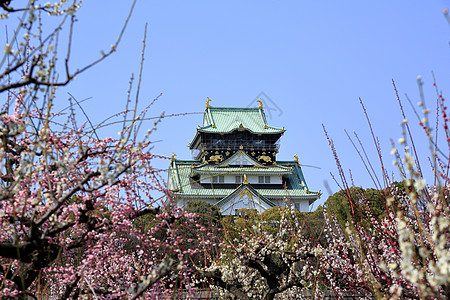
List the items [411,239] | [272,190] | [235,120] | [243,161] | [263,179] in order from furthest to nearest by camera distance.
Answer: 1. [235,120]
2. [263,179]
3. [243,161]
4. [272,190]
5. [411,239]

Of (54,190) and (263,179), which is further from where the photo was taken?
(263,179)

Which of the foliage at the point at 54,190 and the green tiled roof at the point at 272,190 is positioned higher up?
the green tiled roof at the point at 272,190

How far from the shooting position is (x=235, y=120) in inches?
1519

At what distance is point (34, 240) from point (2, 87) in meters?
1.01

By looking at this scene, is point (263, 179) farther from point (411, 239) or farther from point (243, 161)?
point (411, 239)

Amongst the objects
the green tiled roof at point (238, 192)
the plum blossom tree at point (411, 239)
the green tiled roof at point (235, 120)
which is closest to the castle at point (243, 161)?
the green tiled roof at point (235, 120)

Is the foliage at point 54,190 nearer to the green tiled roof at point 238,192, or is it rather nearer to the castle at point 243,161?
the green tiled roof at point 238,192

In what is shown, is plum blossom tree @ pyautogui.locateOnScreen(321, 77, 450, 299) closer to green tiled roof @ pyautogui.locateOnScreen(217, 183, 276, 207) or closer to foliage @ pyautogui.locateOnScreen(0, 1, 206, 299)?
foliage @ pyautogui.locateOnScreen(0, 1, 206, 299)

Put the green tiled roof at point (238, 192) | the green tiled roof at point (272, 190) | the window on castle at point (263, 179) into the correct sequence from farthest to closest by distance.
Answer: the window on castle at point (263, 179) < the green tiled roof at point (272, 190) < the green tiled roof at point (238, 192)

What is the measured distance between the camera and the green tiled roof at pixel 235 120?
3684 centimetres

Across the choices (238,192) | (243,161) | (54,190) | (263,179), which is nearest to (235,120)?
(243,161)

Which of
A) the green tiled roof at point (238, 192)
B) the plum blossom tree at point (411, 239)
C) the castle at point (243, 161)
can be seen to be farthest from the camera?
the castle at point (243, 161)

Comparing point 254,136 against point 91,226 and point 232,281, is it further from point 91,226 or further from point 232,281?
point 91,226

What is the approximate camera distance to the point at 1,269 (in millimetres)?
4238
